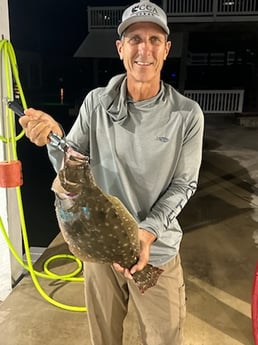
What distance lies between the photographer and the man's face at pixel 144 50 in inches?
62.9

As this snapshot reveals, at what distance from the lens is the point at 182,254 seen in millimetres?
4016

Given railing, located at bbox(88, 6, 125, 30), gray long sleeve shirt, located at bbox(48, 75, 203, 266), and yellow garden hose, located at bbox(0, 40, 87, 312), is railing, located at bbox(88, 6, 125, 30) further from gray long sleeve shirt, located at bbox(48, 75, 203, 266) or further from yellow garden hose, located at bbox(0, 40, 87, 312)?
gray long sleeve shirt, located at bbox(48, 75, 203, 266)

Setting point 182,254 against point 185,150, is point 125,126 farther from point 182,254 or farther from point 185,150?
point 182,254

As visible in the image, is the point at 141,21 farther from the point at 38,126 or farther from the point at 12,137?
the point at 12,137

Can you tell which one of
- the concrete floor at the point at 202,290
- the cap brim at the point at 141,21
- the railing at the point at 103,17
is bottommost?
the concrete floor at the point at 202,290

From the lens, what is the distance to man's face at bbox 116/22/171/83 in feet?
5.24

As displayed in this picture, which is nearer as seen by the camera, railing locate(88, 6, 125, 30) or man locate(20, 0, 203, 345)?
man locate(20, 0, 203, 345)

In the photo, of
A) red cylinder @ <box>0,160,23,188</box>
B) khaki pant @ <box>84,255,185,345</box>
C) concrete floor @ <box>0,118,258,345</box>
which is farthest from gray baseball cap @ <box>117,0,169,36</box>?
concrete floor @ <box>0,118,258,345</box>

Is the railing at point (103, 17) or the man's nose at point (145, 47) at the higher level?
the railing at point (103, 17)

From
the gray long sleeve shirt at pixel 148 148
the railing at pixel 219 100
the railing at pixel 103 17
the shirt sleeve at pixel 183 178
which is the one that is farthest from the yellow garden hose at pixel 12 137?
the railing at pixel 103 17

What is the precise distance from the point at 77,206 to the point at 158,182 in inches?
18.6

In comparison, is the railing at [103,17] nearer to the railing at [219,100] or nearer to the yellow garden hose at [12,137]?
the railing at [219,100]

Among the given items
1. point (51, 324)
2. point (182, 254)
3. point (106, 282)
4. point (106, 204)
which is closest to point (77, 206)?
point (106, 204)

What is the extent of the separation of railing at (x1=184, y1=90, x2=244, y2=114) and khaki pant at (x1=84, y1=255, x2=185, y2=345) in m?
12.6
